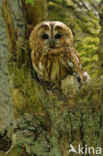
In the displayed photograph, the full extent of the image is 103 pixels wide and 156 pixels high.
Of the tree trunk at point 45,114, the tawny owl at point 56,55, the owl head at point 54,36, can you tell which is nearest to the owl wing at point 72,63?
the tawny owl at point 56,55

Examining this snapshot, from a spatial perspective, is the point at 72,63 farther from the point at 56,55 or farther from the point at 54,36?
the point at 54,36

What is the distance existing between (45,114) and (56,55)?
0.81 metres

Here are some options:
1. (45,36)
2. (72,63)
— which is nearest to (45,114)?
(72,63)

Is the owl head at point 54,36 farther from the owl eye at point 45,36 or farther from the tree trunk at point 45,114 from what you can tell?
the tree trunk at point 45,114

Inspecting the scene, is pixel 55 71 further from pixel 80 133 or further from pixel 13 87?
pixel 80 133

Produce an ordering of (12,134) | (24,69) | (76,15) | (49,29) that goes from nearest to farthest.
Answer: (12,134) < (24,69) < (49,29) < (76,15)

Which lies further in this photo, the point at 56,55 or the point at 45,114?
the point at 56,55

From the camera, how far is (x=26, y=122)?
2.58 meters

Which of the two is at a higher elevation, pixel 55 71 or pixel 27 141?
pixel 55 71

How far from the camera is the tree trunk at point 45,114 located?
7.55 feet

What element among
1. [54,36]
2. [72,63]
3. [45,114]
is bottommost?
[45,114]

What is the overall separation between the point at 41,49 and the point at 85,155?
1.42 metres

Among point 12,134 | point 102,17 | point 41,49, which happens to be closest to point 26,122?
point 12,134

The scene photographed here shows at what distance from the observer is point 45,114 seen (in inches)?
106
